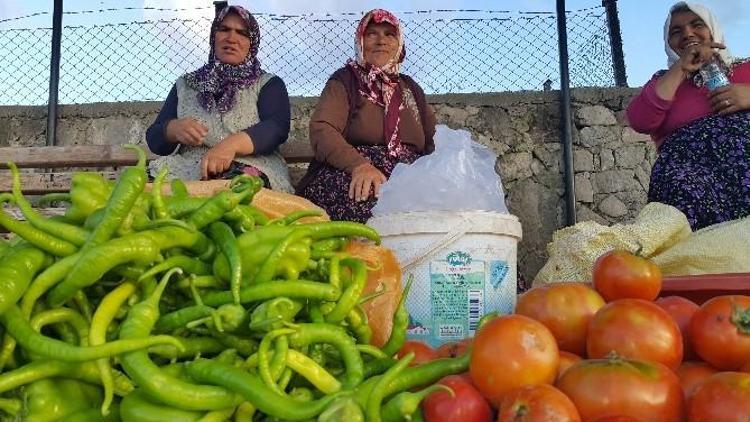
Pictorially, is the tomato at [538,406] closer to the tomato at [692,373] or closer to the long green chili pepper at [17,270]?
the tomato at [692,373]

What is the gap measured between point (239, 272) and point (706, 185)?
2.52 m

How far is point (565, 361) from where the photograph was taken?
4.57 feet

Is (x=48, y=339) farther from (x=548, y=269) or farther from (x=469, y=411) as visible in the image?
(x=548, y=269)

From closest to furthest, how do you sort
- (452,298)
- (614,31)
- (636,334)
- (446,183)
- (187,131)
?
(636,334) < (452,298) < (446,183) < (187,131) < (614,31)

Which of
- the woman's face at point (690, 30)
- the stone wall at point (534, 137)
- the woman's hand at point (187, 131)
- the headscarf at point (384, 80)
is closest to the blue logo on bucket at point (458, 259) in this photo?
the headscarf at point (384, 80)

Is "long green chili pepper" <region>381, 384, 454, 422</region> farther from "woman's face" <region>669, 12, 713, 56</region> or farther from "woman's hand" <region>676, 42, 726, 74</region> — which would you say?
"woman's face" <region>669, 12, 713, 56</region>

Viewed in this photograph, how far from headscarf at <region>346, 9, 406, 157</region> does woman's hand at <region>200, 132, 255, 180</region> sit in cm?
63

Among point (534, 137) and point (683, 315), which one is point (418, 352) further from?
point (534, 137)

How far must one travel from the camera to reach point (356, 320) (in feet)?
5.08

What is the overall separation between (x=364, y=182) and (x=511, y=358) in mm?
1832

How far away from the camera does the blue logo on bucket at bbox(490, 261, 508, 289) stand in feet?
7.43

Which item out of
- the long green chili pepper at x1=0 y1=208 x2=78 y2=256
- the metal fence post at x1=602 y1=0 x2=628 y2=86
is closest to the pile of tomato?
the long green chili pepper at x1=0 y1=208 x2=78 y2=256

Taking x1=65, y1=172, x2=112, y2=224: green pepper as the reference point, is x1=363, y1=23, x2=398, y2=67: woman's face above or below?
above

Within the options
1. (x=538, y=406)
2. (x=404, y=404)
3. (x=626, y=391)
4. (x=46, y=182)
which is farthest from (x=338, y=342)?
(x=46, y=182)
